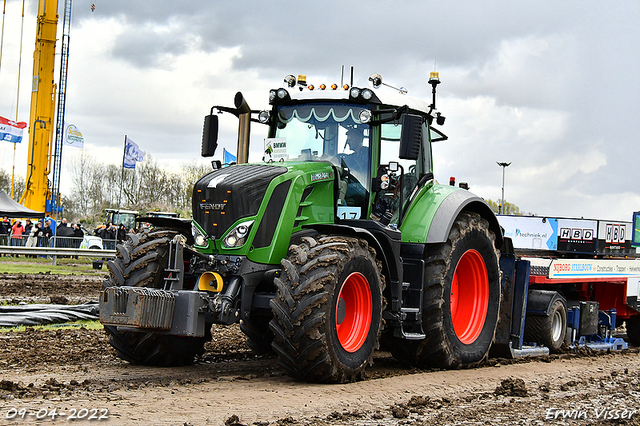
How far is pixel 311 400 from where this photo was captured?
6.24 meters

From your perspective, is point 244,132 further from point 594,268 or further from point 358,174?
point 594,268

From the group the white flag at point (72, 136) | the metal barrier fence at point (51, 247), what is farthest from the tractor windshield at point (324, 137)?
the white flag at point (72, 136)

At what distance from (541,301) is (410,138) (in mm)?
4488

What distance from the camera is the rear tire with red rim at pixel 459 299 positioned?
27.3ft

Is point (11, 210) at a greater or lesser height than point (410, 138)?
lesser

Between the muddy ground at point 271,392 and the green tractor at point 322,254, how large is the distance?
0.34m

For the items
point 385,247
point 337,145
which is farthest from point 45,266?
point 385,247

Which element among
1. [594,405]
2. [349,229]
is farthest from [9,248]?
[594,405]

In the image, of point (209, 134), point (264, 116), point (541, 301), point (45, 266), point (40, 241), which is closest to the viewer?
point (209, 134)

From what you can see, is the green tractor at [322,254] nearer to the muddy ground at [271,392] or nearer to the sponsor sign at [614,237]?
the muddy ground at [271,392]

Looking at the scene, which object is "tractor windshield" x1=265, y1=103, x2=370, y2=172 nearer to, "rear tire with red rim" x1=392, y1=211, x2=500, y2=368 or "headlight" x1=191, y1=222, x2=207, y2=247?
"headlight" x1=191, y1=222, x2=207, y2=247

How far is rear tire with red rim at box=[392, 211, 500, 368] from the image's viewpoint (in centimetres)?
833

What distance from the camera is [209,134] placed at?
8.62m

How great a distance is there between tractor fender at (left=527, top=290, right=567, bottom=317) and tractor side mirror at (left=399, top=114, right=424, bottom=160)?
429cm
